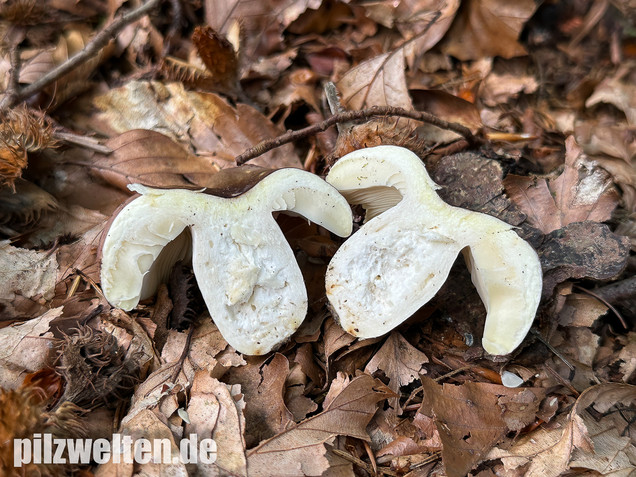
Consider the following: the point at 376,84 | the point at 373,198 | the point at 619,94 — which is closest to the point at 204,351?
the point at 373,198

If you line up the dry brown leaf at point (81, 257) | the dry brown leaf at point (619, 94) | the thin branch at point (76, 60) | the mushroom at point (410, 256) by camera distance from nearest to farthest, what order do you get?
the mushroom at point (410, 256), the dry brown leaf at point (81, 257), the thin branch at point (76, 60), the dry brown leaf at point (619, 94)

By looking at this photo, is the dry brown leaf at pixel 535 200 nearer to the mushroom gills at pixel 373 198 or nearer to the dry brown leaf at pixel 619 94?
the mushroom gills at pixel 373 198

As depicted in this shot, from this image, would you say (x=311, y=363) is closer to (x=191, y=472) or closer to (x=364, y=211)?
(x=191, y=472)

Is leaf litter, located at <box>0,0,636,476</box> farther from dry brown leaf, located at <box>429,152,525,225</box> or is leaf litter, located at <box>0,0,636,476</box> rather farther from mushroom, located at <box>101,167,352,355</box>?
mushroom, located at <box>101,167,352,355</box>

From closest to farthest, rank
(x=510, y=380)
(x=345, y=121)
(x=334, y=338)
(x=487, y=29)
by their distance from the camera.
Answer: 1. (x=510, y=380)
2. (x=334, y=338)
3. (x=345, y=121)
4. (x=487, y=29)

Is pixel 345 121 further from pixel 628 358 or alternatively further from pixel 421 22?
pixel 628 358

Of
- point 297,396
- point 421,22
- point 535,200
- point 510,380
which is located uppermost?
point 421,22

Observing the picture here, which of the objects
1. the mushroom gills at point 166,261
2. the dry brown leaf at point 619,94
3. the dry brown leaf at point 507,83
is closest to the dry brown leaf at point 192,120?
the mushroom gills at point 166,261
